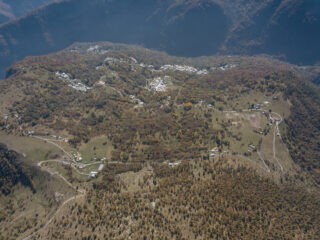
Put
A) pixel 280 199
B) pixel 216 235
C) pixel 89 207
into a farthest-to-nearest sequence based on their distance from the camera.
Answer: pixel 280 199 < pixel 89 207 < pixel 216 235

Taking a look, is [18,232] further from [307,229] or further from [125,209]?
[307,229]

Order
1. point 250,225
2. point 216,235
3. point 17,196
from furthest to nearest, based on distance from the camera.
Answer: point 17,196, point 250,225, point 216,235

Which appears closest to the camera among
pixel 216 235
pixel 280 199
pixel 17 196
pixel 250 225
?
pixel 216 235

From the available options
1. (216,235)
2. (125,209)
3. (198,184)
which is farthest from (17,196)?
(216,235)

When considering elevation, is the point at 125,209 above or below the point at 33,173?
above

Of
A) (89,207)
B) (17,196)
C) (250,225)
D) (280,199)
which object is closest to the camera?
(250,225)

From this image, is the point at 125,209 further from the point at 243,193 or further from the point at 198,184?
the point at 243,193

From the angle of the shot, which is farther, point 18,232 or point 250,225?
point 18,232

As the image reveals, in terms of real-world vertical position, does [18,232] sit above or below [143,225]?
below

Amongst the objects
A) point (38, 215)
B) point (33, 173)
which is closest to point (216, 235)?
point (38, 215)
